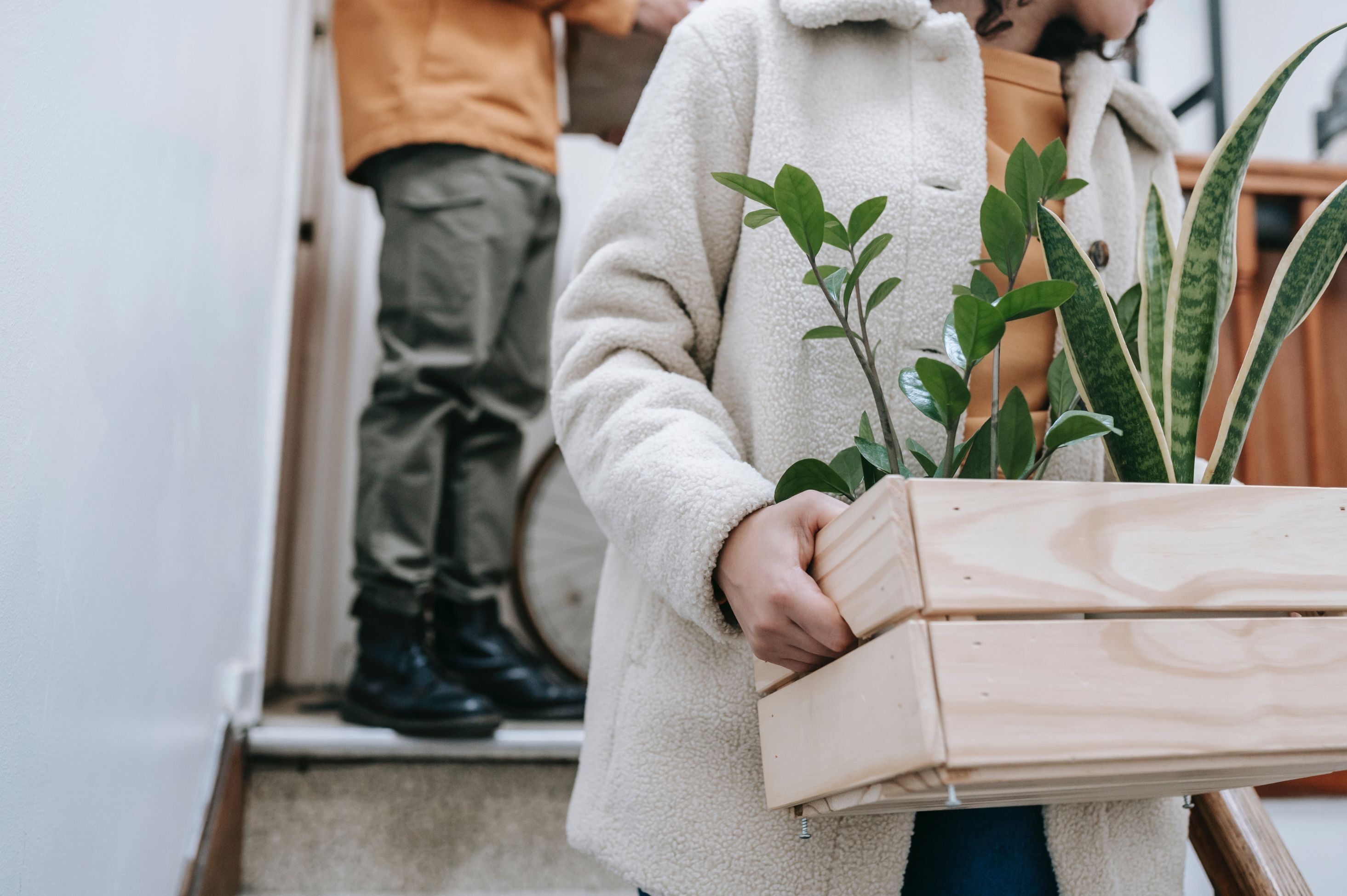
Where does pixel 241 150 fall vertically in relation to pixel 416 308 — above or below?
above

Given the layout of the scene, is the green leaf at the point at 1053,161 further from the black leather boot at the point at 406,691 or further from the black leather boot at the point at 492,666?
the black leather boot at the point at 492,666

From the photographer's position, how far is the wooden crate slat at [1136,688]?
0.32 meters

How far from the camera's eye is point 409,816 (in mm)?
1084

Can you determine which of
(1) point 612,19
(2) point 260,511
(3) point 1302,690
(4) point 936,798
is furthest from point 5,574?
(1) point 612,19

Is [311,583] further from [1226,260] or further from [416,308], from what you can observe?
[1226,260]

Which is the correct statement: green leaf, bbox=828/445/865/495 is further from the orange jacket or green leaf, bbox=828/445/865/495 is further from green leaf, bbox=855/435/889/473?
the orange jacket

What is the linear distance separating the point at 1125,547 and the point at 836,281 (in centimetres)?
18

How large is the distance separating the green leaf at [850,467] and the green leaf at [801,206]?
3.8 inches

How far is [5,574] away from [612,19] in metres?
1.11

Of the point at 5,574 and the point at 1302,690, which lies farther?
the point at 5,574

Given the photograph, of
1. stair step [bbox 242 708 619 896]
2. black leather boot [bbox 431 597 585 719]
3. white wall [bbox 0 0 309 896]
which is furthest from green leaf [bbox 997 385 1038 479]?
black leather boot [bbox 431 597 585 719]

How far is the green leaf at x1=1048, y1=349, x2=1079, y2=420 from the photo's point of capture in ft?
1.58

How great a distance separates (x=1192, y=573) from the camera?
367 mm

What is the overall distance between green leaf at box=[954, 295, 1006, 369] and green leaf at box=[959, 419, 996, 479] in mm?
45
